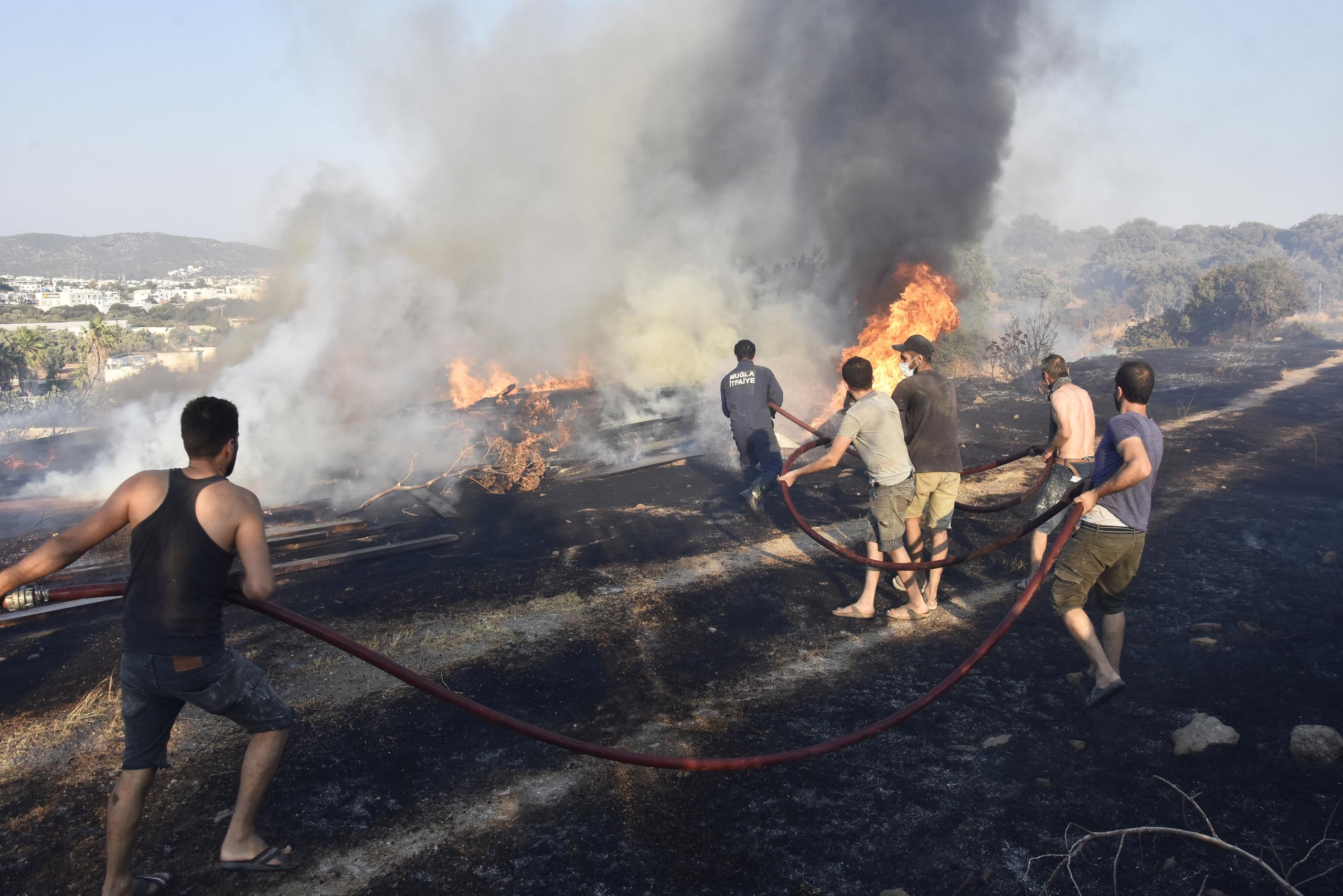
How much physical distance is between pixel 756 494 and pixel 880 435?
8.91ft

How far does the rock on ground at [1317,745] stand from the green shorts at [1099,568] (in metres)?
1.01

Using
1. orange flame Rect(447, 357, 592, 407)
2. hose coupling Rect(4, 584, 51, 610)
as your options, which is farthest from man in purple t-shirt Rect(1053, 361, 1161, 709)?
orange flame Rect(447, 357, 592, 407)

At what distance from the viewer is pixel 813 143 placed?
1781cm

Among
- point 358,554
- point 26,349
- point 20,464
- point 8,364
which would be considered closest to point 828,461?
point 358,554

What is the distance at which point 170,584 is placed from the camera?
2.98 meters

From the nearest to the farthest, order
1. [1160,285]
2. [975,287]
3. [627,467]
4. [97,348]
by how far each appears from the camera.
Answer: [627,467], [97,348], [975,287], [1160,285]

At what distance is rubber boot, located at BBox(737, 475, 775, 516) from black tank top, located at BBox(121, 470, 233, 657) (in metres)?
5.94

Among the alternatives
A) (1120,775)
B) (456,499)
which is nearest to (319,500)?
(456,499)

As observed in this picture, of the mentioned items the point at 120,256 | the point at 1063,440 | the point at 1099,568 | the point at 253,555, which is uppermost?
the point at 120,256

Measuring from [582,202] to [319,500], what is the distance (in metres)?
14.2

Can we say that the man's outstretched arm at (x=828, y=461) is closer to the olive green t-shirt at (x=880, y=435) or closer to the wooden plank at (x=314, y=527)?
the olive green t-shirt at (x=880, y=435)

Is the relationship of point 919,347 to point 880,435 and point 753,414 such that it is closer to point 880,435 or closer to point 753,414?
point 880,435

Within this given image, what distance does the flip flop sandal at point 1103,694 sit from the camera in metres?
4.25

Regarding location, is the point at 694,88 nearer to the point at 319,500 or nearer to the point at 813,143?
the point at 813,143
